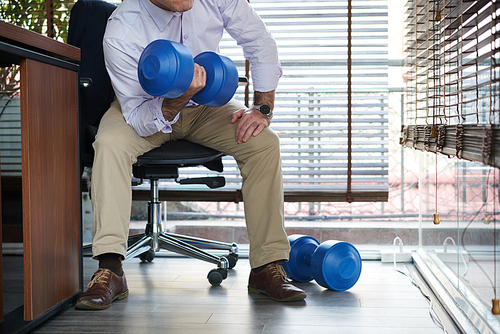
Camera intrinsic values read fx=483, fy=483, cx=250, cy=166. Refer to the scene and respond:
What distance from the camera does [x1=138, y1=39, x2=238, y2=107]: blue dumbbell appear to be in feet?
4.40

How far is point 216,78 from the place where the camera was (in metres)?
1.45

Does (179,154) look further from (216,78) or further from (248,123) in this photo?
(216,78)

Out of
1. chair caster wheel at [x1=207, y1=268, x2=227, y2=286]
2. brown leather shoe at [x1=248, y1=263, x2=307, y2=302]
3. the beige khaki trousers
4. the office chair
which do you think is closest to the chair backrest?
the office chair

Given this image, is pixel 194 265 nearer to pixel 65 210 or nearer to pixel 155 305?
pixel 155 305

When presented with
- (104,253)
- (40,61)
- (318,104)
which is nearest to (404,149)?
(318,104)

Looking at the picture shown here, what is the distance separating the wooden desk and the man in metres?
0.08

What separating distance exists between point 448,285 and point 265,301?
62 cm

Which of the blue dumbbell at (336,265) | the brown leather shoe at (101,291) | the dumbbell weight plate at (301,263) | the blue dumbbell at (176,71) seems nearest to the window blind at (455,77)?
the blue dumbbell at (336,265)

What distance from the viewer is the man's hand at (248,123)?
1.72 metres

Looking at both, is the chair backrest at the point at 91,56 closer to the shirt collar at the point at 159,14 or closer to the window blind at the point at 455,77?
the shirt collar at the point at 159,14

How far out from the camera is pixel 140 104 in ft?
5.42

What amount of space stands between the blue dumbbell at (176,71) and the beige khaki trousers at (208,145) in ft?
0.93

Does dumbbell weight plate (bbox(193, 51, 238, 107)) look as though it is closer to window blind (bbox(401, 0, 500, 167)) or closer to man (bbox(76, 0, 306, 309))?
man (bbox(76, 0, 306, 309))

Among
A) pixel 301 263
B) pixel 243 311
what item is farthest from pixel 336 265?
pixel 243 311
